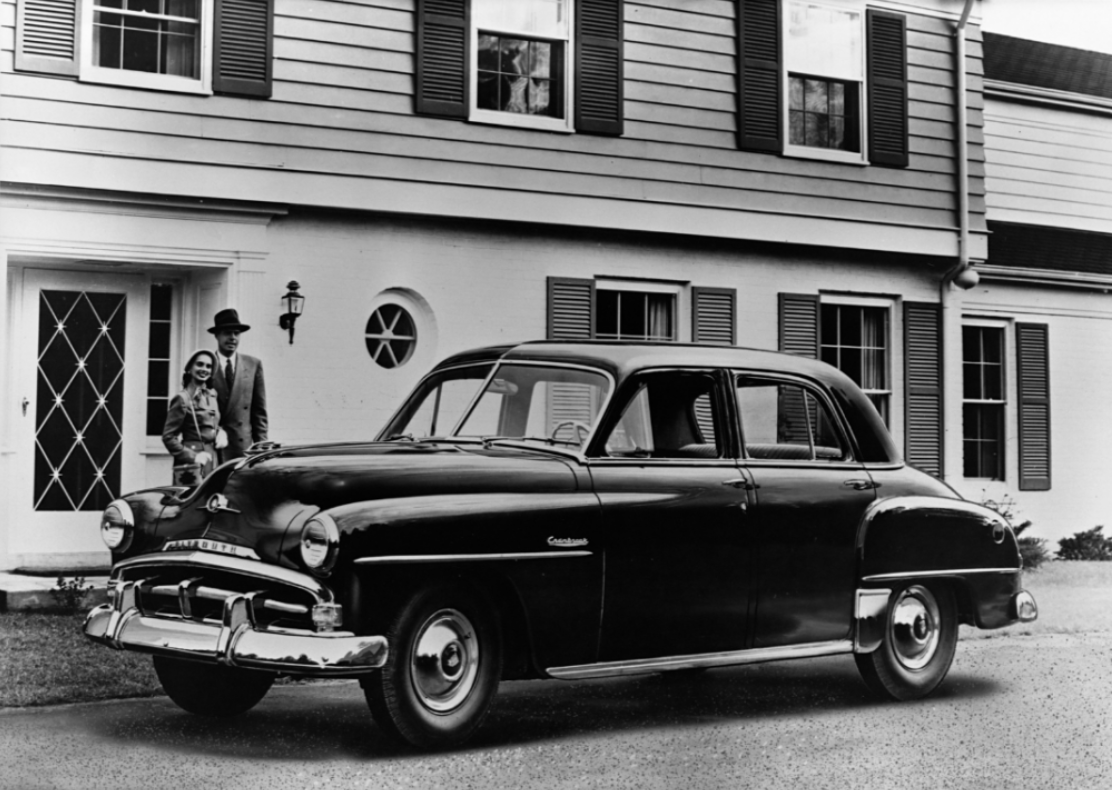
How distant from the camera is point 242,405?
20.6 feet

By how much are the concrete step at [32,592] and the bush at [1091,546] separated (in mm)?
4482

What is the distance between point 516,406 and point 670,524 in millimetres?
695

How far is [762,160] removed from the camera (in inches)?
317

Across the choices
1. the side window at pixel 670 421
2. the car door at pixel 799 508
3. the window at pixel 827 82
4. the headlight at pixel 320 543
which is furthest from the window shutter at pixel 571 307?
the headlight at pixel 320 543

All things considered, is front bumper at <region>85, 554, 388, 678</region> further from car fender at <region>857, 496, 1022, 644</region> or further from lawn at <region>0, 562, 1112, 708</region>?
car fender at <region>857, 496, 1022, 644</region>

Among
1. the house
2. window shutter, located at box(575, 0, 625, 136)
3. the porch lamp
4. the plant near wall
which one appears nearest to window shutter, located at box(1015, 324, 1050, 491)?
the house

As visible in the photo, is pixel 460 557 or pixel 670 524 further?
pixel 670 524

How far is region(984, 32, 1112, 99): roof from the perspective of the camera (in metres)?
6.04

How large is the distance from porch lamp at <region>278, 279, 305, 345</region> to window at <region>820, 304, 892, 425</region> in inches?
136

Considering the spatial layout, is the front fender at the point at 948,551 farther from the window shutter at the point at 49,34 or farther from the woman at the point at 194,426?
the window shutter at the point at 49,34

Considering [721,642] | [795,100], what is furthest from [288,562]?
[795,100]

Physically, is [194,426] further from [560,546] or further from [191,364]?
[560,546]

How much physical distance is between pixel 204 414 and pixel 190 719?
202 centimetres

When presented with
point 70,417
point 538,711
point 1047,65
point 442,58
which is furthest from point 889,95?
point 70,417
